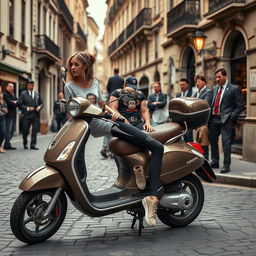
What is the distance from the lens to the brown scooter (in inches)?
155

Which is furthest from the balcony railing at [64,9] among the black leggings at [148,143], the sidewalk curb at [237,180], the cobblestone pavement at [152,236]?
the black leggings at [148,143]

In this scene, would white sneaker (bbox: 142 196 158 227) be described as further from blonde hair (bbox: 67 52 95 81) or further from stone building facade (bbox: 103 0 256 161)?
stone building facade (bbox: 103 0 256 161)

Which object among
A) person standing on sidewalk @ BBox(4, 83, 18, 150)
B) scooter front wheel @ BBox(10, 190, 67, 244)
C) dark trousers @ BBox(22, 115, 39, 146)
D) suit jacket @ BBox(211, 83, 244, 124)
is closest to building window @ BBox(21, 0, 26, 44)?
person standing on sidewalk @ BBox(4, 83, 18, 150)

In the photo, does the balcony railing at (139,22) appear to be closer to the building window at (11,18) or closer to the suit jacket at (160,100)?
the building window at (11,18)

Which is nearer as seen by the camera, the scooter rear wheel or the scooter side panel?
the scooter side panel

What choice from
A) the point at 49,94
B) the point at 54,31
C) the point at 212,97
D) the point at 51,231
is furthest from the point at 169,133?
the point at 54,31

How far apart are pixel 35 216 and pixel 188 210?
160cm

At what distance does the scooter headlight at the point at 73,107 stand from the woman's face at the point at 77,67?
1.59 ft

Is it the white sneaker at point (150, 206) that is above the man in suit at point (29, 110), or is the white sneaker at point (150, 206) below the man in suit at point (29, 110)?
below

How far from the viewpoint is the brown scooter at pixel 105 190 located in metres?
3.94

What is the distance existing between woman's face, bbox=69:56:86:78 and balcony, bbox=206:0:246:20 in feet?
28.8

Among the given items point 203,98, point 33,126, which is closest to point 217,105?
point 203,98

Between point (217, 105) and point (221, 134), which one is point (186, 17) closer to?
point (217, 105)

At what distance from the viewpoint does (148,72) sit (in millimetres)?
27828
